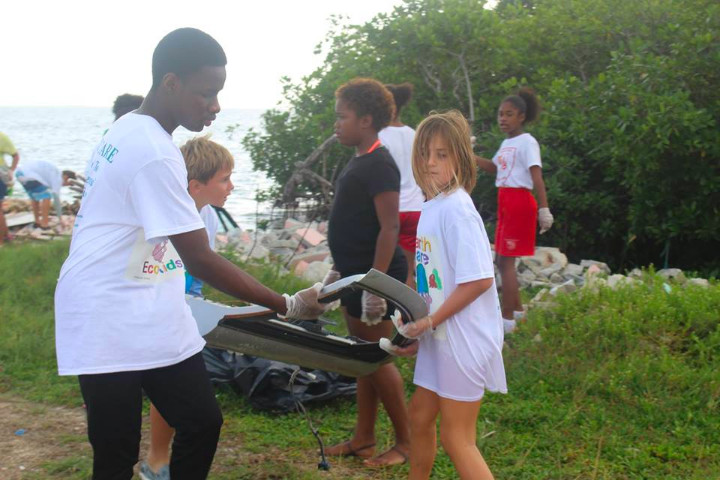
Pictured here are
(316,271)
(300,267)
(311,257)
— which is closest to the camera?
(316,271)

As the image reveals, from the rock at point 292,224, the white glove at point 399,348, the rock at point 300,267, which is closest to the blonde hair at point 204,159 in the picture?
the white glove at point 399,348

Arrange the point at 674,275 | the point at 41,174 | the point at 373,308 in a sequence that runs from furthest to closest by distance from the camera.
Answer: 1. the point at 41,174
2. the point at 674,275
3. the point at 373,308

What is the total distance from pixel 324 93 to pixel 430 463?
30.7ft

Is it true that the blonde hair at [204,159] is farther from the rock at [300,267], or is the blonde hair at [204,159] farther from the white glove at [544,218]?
the rock at [300,267]

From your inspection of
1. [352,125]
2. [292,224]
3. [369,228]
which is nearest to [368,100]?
[352,125]

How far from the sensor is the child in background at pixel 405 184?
604cm

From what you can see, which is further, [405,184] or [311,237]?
[311,237]

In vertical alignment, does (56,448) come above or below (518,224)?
below

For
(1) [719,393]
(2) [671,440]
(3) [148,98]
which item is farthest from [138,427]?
(1) [719,393]

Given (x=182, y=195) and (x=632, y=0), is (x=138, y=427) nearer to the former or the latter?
(x=182, y=195)

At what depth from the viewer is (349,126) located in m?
4.09

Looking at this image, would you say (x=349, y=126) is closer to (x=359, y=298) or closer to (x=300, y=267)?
(x=359, y=298)

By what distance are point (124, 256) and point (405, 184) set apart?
3918 millimetres

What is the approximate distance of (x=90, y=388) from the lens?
2602 mm
